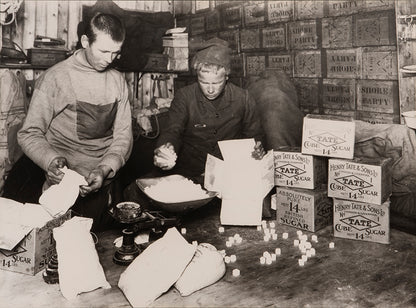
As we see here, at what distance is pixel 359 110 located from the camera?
12.2ft

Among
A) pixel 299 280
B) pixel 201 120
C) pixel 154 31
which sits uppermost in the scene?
pixel 154 31

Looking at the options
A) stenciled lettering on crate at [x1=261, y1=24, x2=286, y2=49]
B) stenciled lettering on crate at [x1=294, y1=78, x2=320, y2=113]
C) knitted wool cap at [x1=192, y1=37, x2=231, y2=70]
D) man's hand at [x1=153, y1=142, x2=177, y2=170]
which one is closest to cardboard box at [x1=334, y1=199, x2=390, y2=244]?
man's hand at [x1=153, y1=142, x2=177, y2=170]

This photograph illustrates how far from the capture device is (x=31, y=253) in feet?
6.20

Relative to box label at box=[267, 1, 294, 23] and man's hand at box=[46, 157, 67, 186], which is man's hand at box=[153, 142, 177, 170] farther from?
box label at box=[267, 1, 294, 23]

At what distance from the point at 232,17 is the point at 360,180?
118 inches

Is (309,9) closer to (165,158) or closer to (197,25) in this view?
(197,25)

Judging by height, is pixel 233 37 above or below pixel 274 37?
above

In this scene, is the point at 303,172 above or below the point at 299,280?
above

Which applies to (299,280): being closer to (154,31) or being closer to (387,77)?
(387,77)

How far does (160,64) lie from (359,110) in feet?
8.38

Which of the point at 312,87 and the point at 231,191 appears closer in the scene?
the point at 231,191

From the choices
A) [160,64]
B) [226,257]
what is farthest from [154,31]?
[226,257]

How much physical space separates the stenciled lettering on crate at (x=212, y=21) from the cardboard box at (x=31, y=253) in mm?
3692

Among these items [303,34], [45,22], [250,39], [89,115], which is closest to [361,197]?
[89,115]
